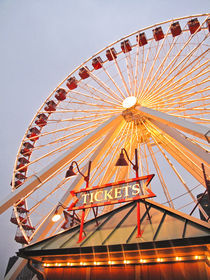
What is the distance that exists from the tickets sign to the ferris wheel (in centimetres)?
259

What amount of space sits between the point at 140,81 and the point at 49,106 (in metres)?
6.61

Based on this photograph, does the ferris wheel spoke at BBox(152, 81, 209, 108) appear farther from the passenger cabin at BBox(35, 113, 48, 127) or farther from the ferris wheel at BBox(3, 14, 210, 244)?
the passenger cabin at BBox(35, 113, 48, 127)

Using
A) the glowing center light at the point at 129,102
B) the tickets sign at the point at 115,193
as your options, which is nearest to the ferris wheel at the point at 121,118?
the glowing center light at the point at 129,102

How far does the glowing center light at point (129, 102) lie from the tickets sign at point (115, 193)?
608cm

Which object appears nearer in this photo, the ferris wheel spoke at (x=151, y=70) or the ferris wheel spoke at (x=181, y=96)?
the ferris wheel spoke at (x=181, y=96)

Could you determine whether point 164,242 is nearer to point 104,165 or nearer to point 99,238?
point 99,238

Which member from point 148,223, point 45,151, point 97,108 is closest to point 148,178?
point 148,223

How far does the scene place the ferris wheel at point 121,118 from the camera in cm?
1273

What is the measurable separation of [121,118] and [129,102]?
1114mm

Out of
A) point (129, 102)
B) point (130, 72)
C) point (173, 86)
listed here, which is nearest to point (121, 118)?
point (129, 102)

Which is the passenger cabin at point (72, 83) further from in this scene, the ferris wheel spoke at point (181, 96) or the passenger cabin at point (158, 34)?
the ferris wheel spoke at point (181, 96)

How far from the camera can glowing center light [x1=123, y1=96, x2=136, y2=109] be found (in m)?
13.6

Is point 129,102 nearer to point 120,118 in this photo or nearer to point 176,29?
point 120,118

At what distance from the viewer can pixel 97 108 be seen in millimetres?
15516
